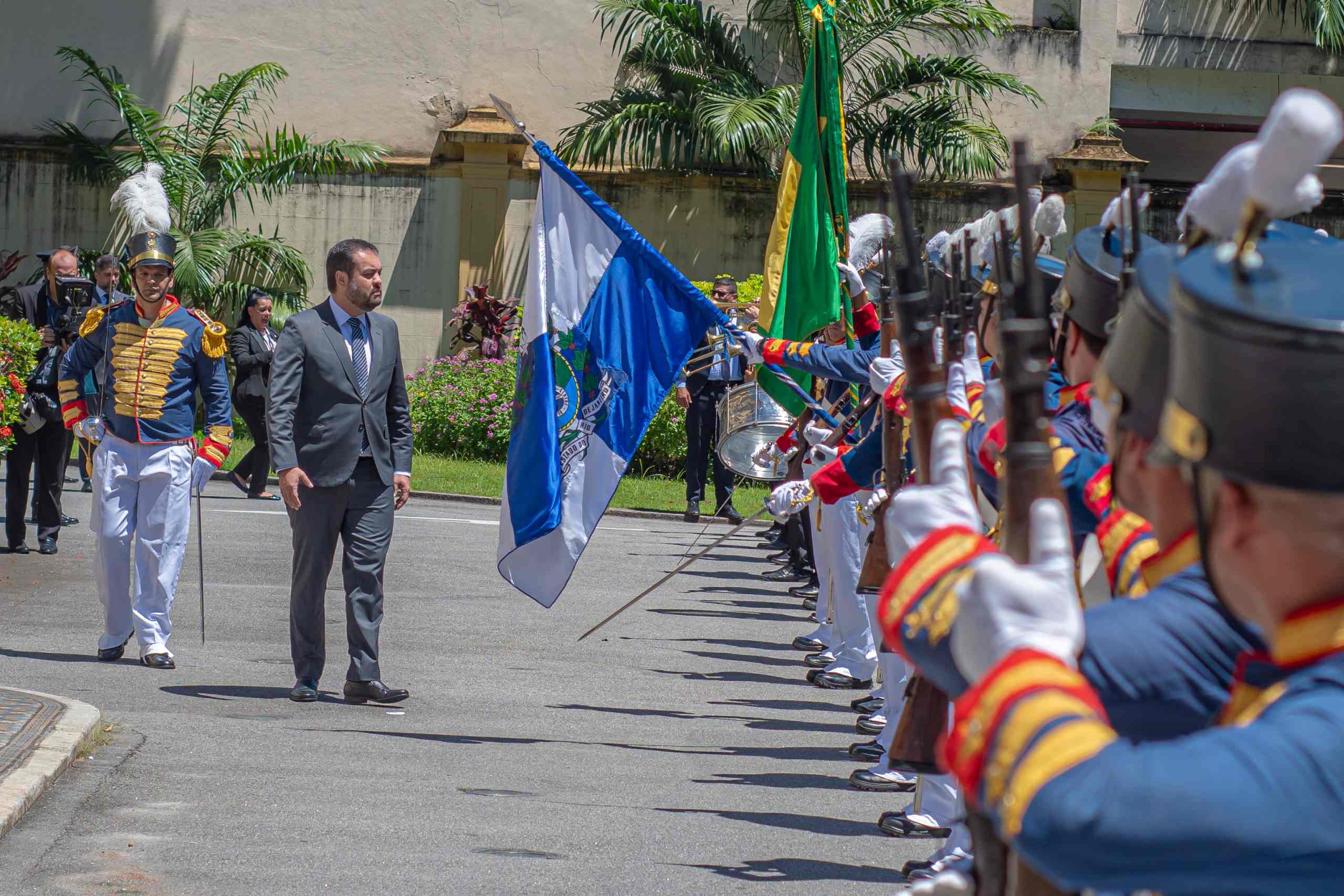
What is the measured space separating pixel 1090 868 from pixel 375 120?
23292 mm

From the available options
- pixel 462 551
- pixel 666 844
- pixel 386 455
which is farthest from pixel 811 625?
pixel 666 844

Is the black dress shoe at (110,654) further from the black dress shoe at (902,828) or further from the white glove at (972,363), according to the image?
the white glove at (972,363)

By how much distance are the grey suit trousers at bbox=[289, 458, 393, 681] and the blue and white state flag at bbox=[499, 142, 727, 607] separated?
0.67 m

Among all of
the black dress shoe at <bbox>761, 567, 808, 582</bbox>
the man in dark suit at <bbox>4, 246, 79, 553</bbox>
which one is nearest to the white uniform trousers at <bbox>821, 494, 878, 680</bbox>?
the black dress shoe at <bbox>761, 567, 808, 582</bbox>

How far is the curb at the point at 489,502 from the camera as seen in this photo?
17.8 metres

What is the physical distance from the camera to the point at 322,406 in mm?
8023

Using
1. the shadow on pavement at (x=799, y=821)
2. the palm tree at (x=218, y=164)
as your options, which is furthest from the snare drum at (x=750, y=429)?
the palm tree at (x=218, y=164)

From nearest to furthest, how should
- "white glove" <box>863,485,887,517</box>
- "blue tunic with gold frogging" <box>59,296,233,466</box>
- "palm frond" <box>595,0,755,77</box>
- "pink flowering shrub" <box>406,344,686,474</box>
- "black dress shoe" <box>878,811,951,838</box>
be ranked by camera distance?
1. "black dress shoe" <box>878,811,951,838</box>
2. "white glove" <box>863,485,887,517</box>
3. "blue tunic with gold frogging" <box>59,296,233,466</box>
4. "pink flowering shrub" <box>406,344,686,474</box>
5. "palm frond" <box>595,0,755,77</box>

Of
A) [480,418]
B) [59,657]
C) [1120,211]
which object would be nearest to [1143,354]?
[1120,211]

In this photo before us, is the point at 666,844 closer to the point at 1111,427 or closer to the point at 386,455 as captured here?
the point at 386,455

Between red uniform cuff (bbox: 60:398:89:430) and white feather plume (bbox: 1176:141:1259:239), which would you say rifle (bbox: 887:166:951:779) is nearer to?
white feather plume (bbox: 1176:141:1259:239)

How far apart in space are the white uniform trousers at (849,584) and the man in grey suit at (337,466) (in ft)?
7.94

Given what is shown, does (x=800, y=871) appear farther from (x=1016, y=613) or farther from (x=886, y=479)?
(x=1016, y=613)

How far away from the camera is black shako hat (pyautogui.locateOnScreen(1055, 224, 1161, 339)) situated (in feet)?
11.9
